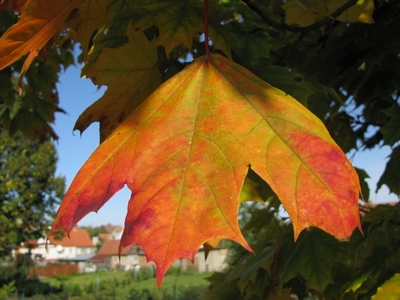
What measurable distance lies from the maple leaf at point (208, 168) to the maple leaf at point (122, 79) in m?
0.20

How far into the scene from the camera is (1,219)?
20703 mm

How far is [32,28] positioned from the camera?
28.3 inches

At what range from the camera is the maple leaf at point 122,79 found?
0.89m

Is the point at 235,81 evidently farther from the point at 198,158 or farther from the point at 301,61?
the point at 301,61

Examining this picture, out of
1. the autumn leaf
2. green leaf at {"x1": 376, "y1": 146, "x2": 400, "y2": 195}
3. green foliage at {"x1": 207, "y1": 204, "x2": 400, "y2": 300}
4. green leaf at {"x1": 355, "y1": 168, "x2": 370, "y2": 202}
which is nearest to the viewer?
the autumn leaf

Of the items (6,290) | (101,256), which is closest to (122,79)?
(6,290)

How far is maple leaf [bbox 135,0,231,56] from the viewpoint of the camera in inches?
35.8

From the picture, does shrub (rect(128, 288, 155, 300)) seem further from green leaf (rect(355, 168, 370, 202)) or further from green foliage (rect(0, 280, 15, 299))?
green leaf (rect(355, 168, 370, 202))

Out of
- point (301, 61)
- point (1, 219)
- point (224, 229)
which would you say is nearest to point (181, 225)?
point (224, 229)

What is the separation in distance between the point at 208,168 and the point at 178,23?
43 centimetres

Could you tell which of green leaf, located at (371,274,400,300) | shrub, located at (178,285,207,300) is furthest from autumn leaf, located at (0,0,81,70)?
shrub, located at (178,285,207,300)

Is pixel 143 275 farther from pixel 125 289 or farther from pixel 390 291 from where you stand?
pixel 390 291

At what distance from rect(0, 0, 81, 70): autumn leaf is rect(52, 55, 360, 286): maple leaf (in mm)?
200

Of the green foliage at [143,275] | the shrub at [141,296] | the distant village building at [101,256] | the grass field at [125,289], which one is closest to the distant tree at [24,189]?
the distant village building at [101,256]
